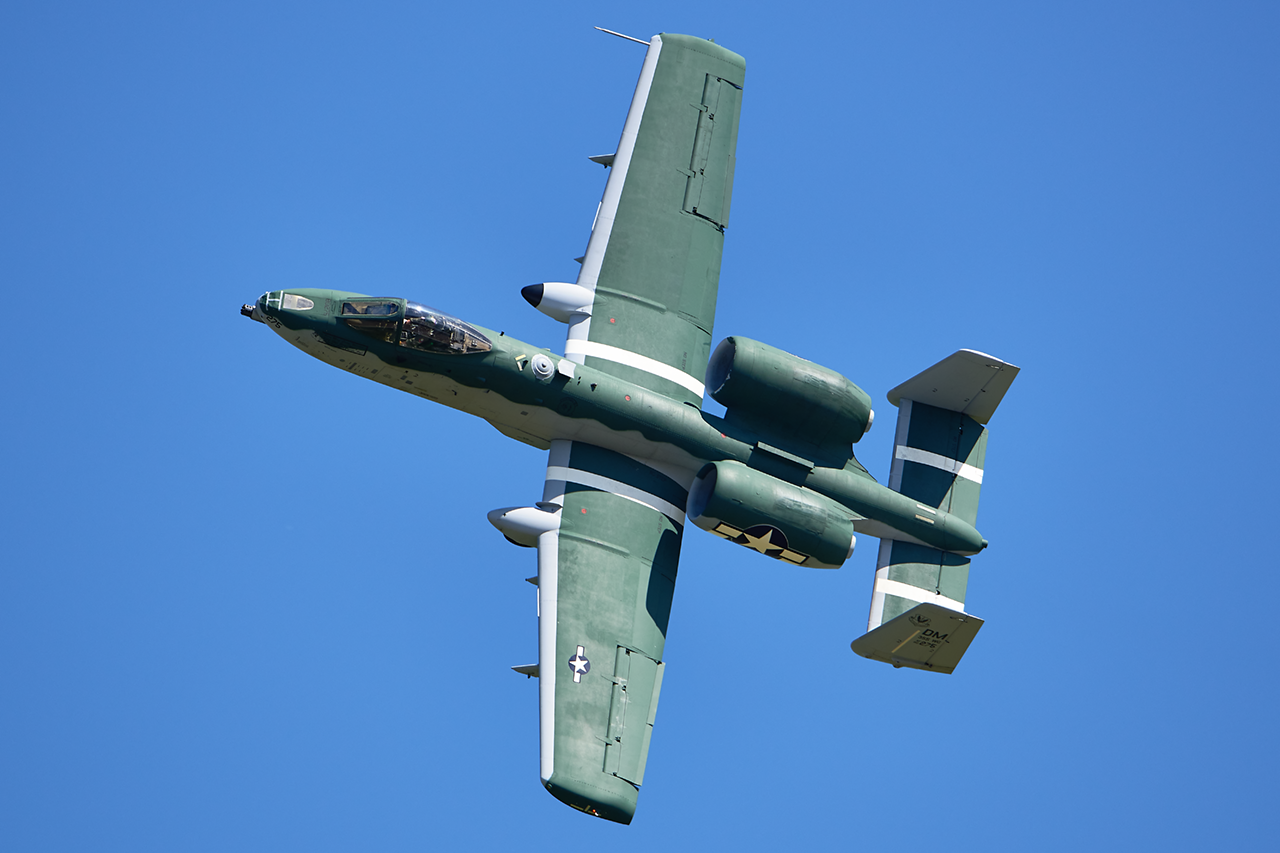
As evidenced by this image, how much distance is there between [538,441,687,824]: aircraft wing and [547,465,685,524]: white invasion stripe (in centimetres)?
2

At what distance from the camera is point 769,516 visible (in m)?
26.1

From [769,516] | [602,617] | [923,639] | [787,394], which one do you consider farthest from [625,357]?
[923,639]

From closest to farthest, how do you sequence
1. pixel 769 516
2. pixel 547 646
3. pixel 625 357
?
pixel 547 646
pixel 769 516
pixel 625 357

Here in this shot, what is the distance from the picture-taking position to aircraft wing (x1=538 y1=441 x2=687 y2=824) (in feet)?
80.3

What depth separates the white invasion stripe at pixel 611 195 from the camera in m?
27.3

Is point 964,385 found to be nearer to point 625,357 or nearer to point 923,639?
point 923,639

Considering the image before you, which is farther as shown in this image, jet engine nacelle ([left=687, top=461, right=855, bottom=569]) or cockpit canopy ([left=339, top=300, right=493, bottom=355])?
jet engine nacelle ([left=687, top=461, right=855, bottom=569])

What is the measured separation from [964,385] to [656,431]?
20.5 ft

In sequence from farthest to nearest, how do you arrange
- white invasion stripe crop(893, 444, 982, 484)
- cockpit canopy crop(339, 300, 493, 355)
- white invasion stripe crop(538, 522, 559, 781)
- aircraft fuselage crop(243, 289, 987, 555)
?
white invasion stripe crop(893, 444, 982, 484), aircraft fuselage crop(243, 289, 987, 555), cockpit canopy crop(339, 300, 493, 355), white invasion stripe crop(538, 522, 559, 781)

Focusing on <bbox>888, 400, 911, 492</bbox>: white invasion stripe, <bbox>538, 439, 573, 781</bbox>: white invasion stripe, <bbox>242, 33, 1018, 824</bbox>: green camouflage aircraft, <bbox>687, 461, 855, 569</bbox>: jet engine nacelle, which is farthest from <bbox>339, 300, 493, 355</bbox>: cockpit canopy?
<bbox>888, 400, 911, 492</bbox>: white invasion stripe

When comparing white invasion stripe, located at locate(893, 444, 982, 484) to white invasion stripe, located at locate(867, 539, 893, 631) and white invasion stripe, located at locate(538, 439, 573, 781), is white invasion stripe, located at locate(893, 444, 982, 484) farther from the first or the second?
white invasion stripe, located at locate(538, 439, 573, 781)

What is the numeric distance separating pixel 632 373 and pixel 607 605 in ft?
14.5

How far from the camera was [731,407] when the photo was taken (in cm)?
2741

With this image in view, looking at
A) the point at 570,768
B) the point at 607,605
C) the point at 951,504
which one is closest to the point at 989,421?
the point at 951,504
